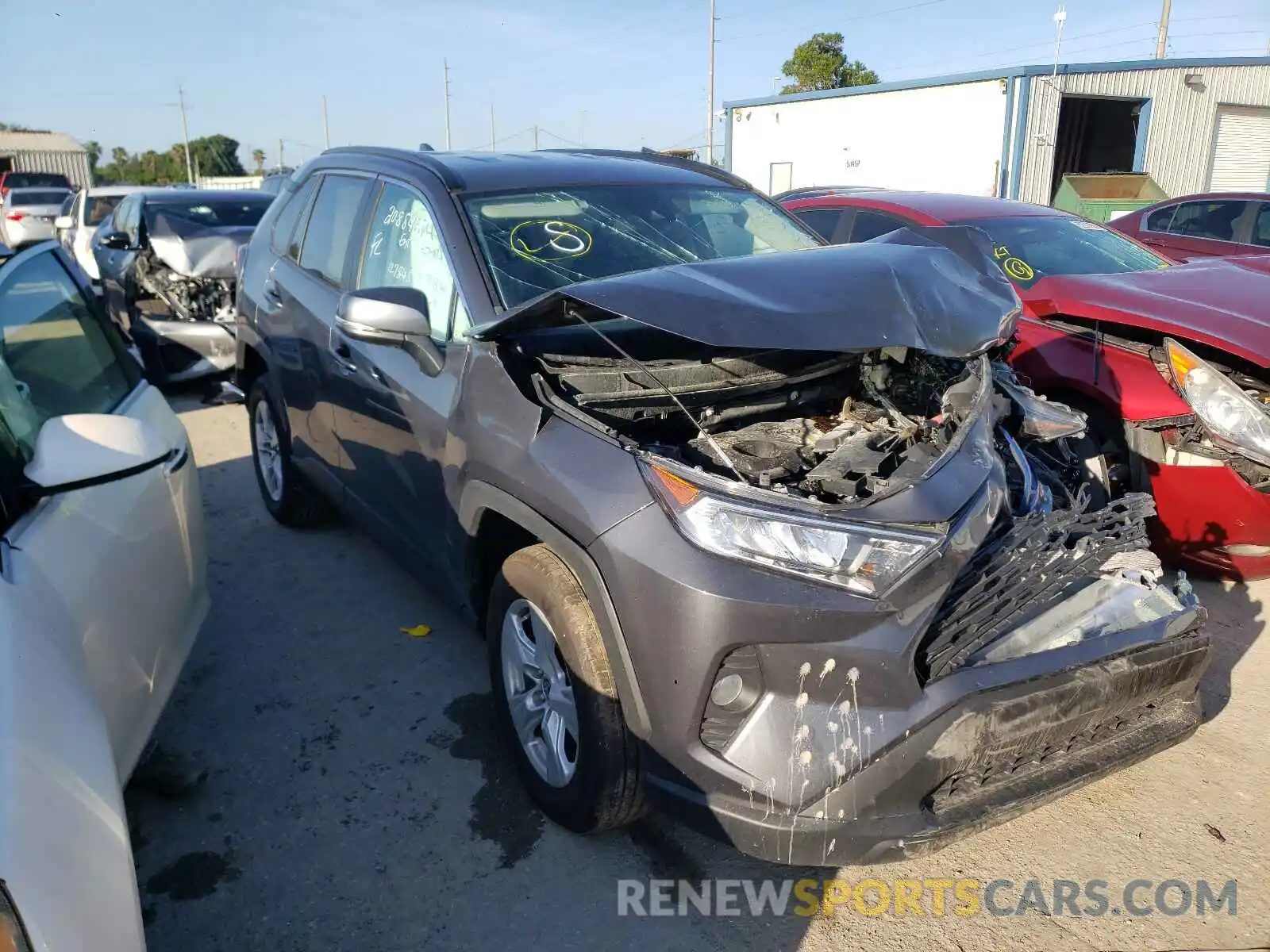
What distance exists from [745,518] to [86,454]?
4.87 feet

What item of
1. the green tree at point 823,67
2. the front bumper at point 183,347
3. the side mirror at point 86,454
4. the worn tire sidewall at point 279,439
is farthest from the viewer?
the green tree at point 823,67

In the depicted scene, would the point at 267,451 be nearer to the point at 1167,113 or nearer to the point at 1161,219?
the point at 1161,219

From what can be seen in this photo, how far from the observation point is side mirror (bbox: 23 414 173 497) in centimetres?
203

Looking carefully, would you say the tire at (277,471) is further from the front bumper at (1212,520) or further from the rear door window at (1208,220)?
the rear door window at (1208,220)

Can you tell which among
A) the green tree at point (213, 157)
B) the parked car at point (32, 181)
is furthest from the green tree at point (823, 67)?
the green tree at point (213, 157)

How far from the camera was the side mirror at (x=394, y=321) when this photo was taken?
9.46 feet

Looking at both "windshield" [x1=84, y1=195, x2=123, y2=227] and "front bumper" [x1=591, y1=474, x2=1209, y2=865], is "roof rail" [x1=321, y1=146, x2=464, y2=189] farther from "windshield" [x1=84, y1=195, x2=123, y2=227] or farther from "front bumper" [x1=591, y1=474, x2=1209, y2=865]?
"windshield" [x1=84, y1=195, x2=123, y2=227]

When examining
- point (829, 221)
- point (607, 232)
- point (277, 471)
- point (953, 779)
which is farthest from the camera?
point (829, 221)

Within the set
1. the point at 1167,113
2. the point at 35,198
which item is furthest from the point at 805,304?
the point at 35,198

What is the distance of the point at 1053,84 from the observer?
64.2 ft

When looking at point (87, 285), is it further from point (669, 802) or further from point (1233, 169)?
point (1233, 169)

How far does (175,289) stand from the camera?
8.39 meters

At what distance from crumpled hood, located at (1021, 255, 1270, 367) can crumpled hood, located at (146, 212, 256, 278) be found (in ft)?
21.9

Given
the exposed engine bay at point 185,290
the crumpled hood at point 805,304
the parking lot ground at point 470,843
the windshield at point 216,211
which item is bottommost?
the parking lot ground at point 470,843
